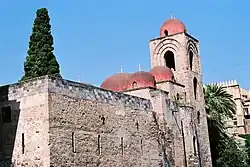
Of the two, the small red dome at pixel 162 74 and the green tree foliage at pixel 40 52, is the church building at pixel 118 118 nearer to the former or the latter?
the small red dome at pixel 162 74

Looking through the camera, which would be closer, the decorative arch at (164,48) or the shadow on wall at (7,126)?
the shadow on wall at (7,126)

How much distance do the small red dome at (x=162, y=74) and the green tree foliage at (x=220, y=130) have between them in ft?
21.0

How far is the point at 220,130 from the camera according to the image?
33.6 metres

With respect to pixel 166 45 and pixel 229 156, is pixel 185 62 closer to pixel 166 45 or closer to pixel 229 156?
pixel 166 45

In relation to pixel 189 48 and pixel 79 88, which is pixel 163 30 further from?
pixel 79 88

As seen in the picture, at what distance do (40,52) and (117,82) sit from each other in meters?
4.64

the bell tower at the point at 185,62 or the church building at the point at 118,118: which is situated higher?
the bell tower at the point at 185,62

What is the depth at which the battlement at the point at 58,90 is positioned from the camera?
1816 centimetres

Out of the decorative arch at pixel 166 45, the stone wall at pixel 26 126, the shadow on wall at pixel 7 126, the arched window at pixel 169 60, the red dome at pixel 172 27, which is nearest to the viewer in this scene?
the stone wall at pixel 26 126

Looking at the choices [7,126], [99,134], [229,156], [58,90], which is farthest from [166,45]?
[7,126]

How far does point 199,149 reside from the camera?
2858cm

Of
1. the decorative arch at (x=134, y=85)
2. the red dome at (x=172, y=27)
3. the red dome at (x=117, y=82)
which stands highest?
the red dome at (x=172, y=27)

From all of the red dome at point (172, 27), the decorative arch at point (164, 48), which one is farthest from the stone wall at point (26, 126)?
the red dome at point (172, 27)

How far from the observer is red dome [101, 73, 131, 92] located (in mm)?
27250
